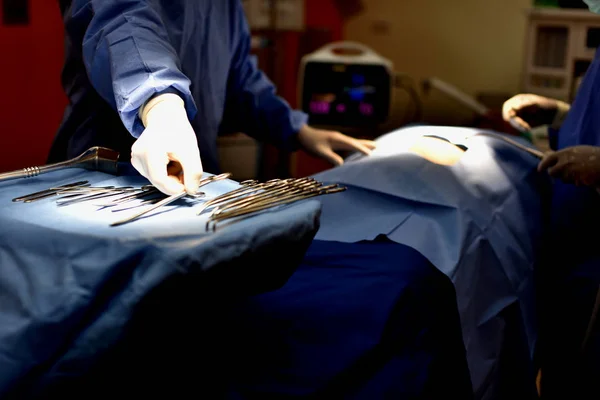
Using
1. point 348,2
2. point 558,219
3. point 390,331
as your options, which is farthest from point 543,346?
point 348,2

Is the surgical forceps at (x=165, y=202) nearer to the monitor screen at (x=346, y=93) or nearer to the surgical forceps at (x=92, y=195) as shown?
the surgical forceps at (x=92, y=195)

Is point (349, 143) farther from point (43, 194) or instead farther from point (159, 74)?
point (43, 194)

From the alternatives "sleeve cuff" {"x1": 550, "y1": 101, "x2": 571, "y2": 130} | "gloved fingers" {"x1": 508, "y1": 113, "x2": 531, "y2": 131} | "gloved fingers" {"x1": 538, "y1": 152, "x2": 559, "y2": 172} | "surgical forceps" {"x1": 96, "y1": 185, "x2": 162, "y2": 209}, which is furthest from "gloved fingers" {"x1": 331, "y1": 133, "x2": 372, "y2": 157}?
"surgical forceps" {"x1": 96, "y1": 185, "x2": 162, "y2": 209}

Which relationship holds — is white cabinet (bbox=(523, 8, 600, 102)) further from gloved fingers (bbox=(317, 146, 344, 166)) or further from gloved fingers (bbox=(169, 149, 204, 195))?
gloved fingers (bbox=(169, 149, 204, 195))

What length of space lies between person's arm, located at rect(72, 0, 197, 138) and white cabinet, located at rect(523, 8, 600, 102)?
122 inches

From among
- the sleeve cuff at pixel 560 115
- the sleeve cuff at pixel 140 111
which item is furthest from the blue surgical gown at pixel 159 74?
the sleeve cuff at pixel 560 115

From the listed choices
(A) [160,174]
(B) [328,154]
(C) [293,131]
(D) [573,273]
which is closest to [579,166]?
(D) [573,273]

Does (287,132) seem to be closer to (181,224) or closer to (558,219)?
(558,219)

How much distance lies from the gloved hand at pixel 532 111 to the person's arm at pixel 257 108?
772mm

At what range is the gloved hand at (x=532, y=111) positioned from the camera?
2506 mm

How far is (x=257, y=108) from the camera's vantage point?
2.23m

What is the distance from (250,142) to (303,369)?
2852 millimetres

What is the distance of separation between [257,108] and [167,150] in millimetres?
1054

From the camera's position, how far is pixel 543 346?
2068 millimetres
